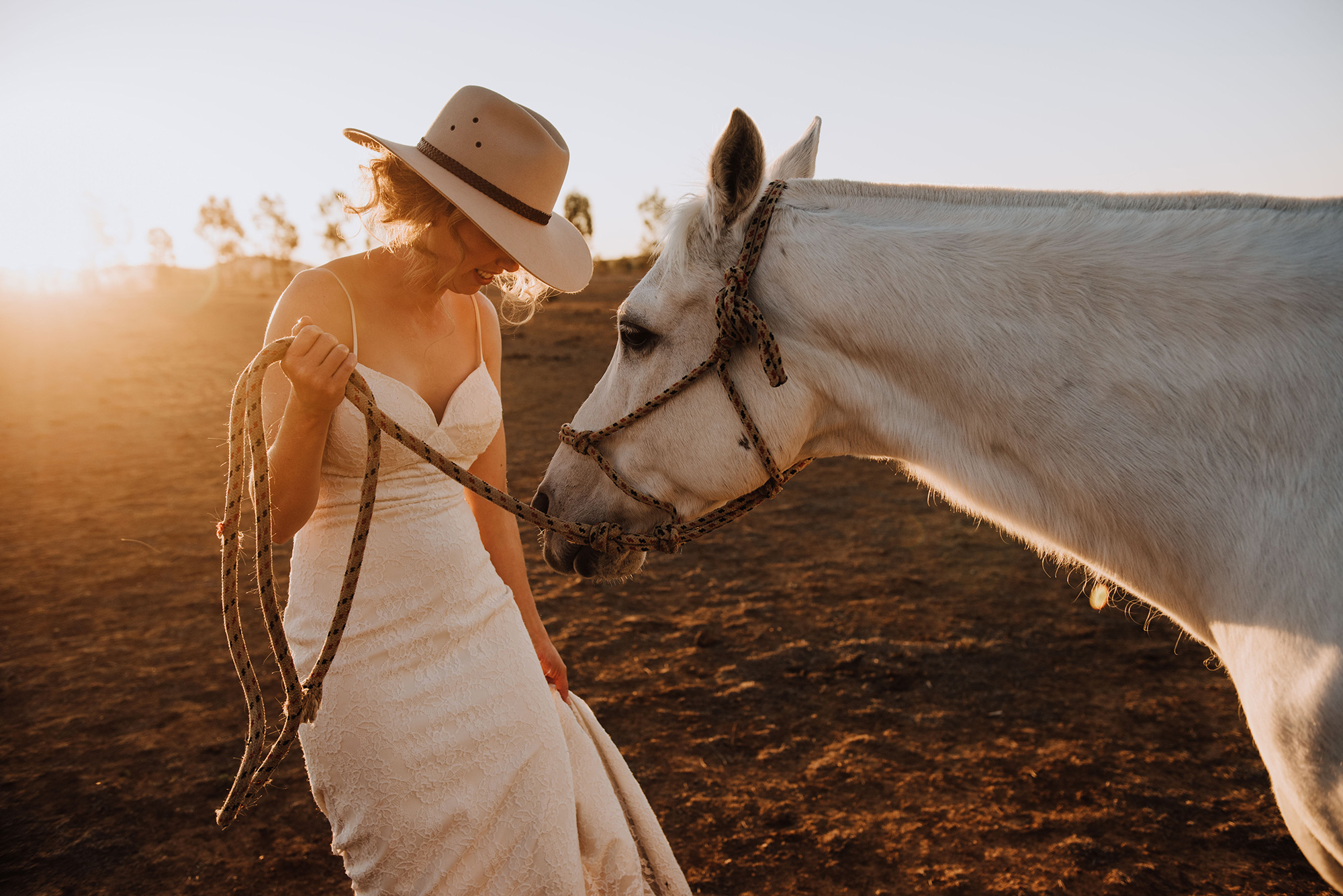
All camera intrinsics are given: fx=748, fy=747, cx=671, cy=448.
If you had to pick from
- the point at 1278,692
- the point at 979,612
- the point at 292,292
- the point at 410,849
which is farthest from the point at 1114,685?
the point at 292,292

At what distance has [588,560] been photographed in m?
1.99

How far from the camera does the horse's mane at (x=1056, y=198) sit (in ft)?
4.76

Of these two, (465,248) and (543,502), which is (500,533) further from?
(465,248)

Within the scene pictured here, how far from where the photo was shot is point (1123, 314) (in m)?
1.42

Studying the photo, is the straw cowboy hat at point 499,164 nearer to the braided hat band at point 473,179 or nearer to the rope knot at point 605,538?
the braided hat band at point 473,179

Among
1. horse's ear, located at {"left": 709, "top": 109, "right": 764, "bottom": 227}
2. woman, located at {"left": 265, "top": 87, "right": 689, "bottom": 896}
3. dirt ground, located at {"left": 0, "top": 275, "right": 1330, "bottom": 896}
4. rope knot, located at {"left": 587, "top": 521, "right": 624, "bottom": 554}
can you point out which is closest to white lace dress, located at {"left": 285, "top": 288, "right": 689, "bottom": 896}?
woman, located at {"left": 265, "top": 87, "right": 689, "bottom": 896}

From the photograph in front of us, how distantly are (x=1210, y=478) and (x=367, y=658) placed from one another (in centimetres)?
184

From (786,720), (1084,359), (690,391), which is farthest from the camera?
(786,720)

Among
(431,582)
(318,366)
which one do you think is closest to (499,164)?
(318,366)

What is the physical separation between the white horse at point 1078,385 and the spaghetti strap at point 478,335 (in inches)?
21.7

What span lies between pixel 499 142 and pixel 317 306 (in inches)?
24.1

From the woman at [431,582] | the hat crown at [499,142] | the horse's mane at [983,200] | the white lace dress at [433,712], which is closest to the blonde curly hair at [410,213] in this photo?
the woman at [431,582]

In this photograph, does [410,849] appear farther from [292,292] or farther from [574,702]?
[292,292]

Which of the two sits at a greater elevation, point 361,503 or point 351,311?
point 351,311
